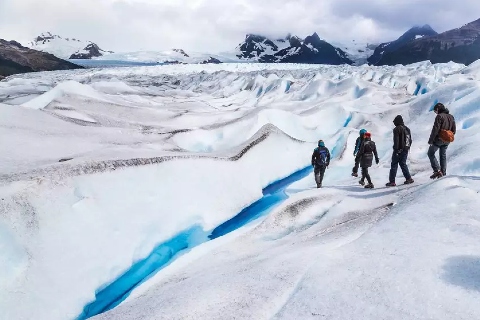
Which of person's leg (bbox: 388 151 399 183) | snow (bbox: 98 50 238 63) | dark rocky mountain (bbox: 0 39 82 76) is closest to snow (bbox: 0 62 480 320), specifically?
A: person's leg (bbox: 388 151 399 183)

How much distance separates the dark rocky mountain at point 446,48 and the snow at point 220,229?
11478 centimetres

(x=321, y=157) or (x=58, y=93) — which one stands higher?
(x=58, y=93)

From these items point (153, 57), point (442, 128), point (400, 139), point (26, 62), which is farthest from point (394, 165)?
point (153, 57)

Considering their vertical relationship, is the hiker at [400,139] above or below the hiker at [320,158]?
above

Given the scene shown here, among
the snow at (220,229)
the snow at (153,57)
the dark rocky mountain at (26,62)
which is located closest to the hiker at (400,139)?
the snow at (220,229)

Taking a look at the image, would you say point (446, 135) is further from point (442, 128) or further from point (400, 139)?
point (400, 139)

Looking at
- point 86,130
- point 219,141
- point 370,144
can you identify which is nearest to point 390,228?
point 370,144

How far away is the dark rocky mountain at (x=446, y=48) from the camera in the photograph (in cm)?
10850

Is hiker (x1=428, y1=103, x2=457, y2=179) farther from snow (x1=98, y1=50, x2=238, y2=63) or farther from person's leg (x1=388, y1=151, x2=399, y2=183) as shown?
snow (x1=98, y1=50, x2=238, y2=63)

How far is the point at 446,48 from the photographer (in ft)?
382

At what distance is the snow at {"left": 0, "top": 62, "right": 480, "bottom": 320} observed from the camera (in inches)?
153

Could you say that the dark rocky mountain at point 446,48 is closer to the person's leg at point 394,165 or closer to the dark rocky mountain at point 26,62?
the dark rocky mountain at point 26,62

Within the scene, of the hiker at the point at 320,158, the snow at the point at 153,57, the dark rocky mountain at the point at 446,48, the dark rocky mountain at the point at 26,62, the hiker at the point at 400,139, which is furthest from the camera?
the snow at the point at 153,57

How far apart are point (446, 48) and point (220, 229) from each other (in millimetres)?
130705
